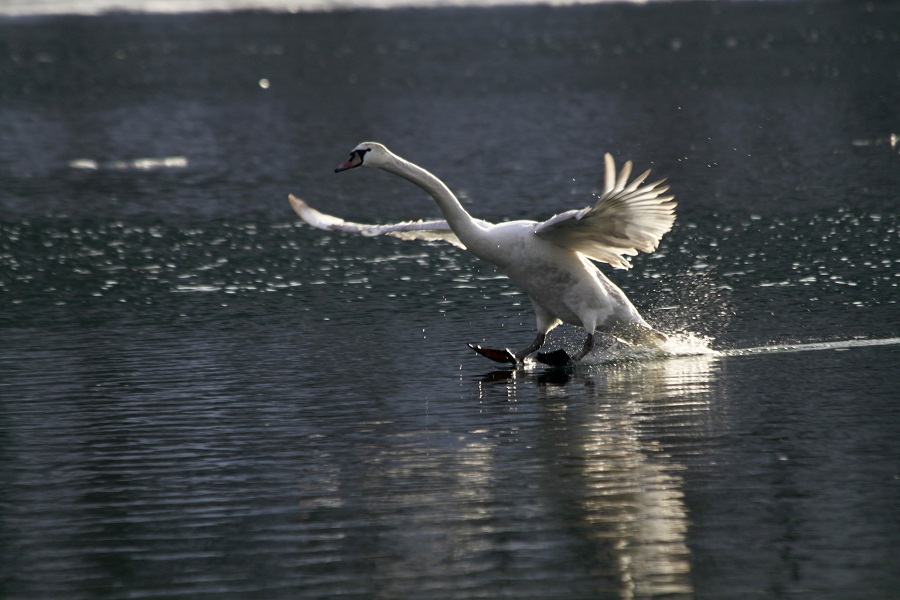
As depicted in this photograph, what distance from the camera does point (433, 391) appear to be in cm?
1193

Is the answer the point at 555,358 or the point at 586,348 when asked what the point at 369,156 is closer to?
the point at 555,358

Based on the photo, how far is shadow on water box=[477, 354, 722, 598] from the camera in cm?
767

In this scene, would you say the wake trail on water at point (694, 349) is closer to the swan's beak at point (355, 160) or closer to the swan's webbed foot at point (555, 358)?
the swan's webbed foot at point (555, 358)

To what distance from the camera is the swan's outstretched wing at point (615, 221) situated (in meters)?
11.9

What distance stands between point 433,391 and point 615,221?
2.03 meters

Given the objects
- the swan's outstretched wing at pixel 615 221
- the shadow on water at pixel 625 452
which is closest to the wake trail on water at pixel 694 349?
the shadow on water at pixel 625 452

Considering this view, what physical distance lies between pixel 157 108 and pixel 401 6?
150833 millimetres

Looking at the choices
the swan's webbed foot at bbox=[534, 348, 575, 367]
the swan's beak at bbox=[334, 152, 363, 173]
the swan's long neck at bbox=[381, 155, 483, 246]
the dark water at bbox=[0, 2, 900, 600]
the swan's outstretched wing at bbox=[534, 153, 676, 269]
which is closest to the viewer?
the dark water at bbox=[0, 2, 900, 600]

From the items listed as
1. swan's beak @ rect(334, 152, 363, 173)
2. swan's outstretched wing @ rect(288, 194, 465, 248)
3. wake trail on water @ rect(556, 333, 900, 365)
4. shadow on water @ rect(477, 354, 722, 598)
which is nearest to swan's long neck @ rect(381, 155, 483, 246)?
swan's beak @ rect(334, 152, 363, 173)

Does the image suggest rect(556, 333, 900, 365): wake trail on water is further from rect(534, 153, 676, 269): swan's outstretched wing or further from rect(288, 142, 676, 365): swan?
rect(534, 153, 676, 269): swan's outstretched wing

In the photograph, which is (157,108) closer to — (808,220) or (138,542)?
(808,220)

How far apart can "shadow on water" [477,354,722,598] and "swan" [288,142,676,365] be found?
39cm

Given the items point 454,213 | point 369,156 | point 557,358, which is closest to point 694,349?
point 557,358

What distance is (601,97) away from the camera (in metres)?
51.5
